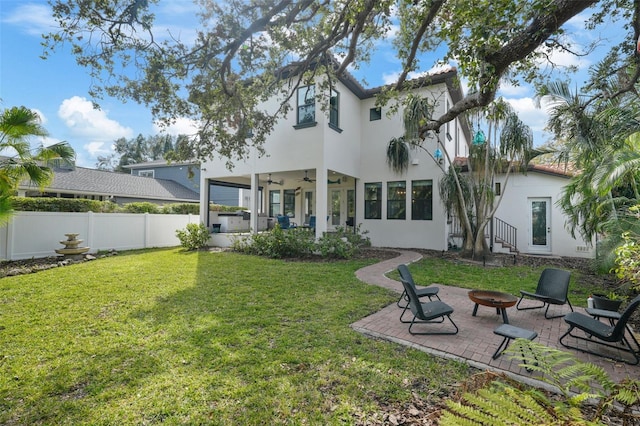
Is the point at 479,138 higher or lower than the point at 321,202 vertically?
higher

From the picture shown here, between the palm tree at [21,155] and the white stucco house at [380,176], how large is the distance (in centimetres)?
591

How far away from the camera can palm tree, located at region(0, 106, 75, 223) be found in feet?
24.5

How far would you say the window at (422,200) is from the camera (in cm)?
1291

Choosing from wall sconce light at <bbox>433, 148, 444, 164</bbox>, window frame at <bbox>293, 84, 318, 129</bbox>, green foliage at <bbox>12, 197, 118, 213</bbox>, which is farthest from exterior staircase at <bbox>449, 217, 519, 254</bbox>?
green foliage at <bbox>12, 197, 118, 213</bbox>

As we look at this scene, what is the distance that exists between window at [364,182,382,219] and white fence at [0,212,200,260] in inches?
383

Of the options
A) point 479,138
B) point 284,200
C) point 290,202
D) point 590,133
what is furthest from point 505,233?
point 284,200

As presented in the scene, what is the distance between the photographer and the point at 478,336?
448cm

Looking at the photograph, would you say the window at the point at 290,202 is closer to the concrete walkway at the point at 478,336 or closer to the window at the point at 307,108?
the window at the point at 307,108

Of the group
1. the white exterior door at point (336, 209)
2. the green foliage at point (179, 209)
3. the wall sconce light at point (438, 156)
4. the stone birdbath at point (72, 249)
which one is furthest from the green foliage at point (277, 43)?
the green foliage at point (179, 209)

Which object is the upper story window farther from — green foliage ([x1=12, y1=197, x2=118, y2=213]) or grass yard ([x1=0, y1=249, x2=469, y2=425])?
green foliage ([x1=12, y1=197, x2=118, y2=213])

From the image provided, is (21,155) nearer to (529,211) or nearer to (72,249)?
(72,249)

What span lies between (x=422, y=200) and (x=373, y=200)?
234 cm

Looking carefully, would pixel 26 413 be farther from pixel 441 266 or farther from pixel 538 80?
pixel 538 80

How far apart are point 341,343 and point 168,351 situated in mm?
2349
